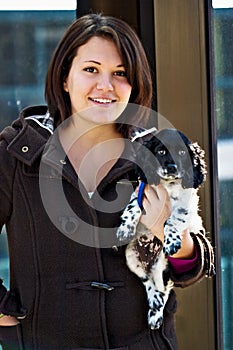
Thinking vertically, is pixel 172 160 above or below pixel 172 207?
above

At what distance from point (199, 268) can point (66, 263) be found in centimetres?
31

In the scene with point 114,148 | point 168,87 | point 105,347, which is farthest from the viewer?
point 168,87

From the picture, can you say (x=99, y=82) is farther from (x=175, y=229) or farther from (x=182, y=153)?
(x=175, y=229)

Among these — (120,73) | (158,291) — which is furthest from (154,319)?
(120,73)

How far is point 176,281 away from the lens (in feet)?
5.74

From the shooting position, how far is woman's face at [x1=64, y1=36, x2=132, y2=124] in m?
1.72

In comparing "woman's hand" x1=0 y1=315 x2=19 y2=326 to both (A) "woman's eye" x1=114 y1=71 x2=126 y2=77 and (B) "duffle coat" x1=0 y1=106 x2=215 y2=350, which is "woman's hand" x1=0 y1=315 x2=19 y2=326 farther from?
(A) "woman's eye" x1=114 y1=71 x2=126 y2=77

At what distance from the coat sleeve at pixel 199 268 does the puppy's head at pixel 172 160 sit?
0.57 feet

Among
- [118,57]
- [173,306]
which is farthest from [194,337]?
[118,57]

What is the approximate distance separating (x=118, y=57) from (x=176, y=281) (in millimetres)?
548

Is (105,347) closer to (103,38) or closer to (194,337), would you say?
(194,337)

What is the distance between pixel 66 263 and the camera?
67.8 inches

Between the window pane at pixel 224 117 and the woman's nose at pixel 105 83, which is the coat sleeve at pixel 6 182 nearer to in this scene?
the woman's nose at pixel 105 83

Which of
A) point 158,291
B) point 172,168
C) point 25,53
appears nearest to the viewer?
point 172,168
